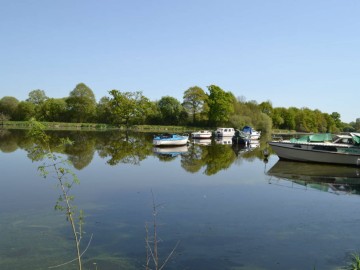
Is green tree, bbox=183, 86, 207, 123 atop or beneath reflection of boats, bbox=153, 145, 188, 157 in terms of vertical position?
atop

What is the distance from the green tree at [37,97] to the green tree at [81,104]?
47.4ft

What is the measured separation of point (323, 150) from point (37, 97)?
104 metres

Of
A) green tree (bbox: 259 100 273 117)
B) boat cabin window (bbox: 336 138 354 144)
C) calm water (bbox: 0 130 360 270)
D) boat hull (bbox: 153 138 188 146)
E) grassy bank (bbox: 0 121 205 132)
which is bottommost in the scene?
calm water (bbox: 0 130 360 270)

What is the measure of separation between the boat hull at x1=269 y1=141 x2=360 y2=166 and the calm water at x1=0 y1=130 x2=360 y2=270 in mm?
5609

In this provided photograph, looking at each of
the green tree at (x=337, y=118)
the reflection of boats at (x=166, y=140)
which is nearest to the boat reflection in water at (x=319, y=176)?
the reflection of boats at (x=166, y=140)

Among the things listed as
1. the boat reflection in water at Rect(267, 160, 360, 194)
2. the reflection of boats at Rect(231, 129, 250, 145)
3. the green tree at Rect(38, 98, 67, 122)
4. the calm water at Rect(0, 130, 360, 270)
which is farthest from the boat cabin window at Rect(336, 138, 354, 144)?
the green tree at Rect(38, 98, 67, 122)

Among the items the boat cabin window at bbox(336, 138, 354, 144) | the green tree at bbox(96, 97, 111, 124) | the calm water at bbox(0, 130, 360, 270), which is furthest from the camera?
the green tree at bbox(96, 97, 111, 124)

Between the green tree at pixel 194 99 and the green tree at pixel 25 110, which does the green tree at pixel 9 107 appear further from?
the green tree at pixel 194 99

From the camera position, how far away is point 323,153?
28.4 m

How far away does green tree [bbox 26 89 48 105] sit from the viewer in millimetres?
112688

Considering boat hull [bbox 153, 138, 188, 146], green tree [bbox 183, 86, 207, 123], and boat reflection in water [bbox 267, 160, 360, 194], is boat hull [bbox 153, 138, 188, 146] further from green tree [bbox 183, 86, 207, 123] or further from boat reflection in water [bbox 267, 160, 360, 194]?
green tree [bbox 183, 86, 207, 123]

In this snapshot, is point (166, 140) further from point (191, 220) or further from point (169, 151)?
point (191, 220)

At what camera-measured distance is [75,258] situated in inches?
327

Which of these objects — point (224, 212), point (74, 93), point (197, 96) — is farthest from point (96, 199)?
point (74, 93)
